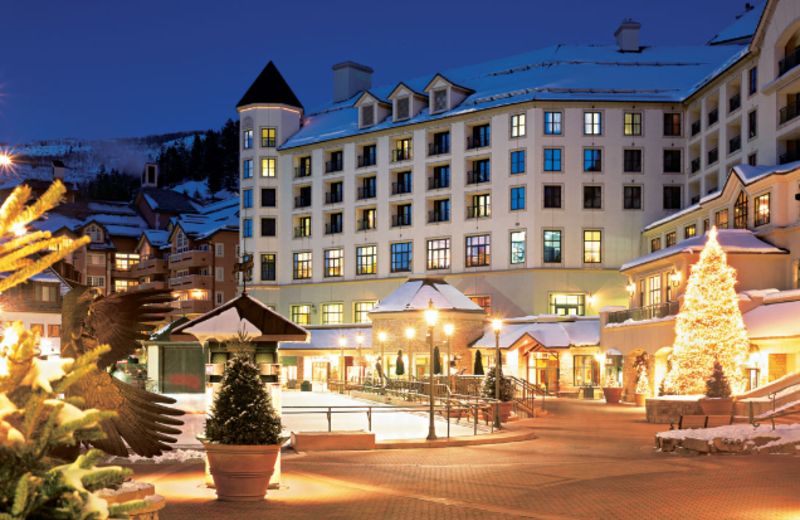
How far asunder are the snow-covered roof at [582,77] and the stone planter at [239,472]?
163 feet

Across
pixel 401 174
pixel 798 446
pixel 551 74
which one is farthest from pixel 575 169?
pixel 798 446

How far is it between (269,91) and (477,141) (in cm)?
1896

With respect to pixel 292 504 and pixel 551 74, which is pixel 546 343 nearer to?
pixel 551 74

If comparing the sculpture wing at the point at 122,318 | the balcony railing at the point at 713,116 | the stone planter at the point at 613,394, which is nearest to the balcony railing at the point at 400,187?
the balcony railing at the point at 713,116

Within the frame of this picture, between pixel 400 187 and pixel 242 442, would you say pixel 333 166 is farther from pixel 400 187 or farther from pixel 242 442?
pixel 242 442

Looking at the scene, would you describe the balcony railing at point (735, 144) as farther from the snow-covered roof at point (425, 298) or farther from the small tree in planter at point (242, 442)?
the small tree in planter at point (242, 442)

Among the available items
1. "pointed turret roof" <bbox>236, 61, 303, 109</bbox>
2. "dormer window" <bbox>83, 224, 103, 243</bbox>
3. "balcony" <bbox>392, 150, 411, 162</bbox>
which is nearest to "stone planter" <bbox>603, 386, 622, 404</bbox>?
"balcony" <bbox>392, 150, 411, 162</bbox>

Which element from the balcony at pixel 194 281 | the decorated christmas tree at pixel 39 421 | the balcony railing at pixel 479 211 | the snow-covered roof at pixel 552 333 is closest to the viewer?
the decorated christmas tree at pixel 39 421

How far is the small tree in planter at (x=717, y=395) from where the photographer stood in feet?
83.8

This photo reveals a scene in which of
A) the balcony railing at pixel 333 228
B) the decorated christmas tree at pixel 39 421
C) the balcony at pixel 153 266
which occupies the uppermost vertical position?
the balcony railing at pixel 333 228

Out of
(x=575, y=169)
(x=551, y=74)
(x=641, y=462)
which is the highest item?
(x=551, y=74)

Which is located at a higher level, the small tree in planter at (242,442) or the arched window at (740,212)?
the arched window at (740,212)

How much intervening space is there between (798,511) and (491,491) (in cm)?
427

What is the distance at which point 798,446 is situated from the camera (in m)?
18.6
